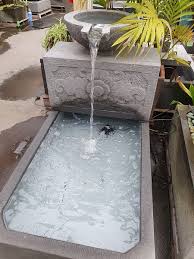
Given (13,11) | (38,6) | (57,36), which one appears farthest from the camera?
(38,6)

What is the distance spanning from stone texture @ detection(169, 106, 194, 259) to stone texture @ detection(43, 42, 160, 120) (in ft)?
1.37

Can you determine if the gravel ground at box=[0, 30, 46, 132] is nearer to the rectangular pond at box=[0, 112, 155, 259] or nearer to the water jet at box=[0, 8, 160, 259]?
the water jet at box=[0, 8, 160, 259]

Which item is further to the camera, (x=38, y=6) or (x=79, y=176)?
(x=38, y=6)

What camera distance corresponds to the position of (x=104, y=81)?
2750mm

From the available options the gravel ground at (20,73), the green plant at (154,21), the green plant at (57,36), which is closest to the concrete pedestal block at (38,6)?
→ the gravel ground at (20,73)

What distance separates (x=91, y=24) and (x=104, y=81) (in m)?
0.60

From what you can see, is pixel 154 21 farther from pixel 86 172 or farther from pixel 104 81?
pixel 86 172

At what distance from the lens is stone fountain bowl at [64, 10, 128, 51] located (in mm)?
2482

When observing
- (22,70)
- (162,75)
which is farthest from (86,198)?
(22,70)

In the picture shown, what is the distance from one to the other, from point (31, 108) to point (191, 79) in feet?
8.23

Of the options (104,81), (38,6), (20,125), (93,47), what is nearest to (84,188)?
(104,81)

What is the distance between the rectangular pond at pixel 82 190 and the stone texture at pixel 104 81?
237 mm

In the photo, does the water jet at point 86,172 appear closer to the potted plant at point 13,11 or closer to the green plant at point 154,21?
the green plant at point 154,21

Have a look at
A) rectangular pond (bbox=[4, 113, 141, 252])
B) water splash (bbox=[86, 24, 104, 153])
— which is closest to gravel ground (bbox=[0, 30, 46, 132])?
rectangular pond (bbox=[4, 113, 141, 252])
